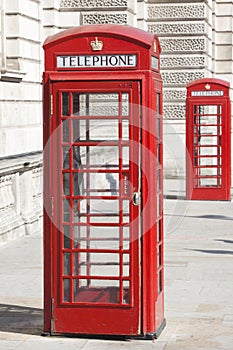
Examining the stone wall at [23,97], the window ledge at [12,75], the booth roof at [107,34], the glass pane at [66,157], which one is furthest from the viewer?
the window ledge at [12,75]

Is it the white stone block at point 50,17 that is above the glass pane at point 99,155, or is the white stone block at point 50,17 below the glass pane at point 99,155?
above

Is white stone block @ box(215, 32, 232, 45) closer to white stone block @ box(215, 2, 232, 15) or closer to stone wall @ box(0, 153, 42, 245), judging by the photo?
white stone block @ box(215, 2, 232, 15)

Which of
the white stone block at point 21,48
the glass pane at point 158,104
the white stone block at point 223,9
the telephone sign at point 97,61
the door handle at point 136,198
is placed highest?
the white stone block at point 223,9

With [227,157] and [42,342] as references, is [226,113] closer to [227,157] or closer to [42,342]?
[227,157]

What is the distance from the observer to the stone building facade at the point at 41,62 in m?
15.0

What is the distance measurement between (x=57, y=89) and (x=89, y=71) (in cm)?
29

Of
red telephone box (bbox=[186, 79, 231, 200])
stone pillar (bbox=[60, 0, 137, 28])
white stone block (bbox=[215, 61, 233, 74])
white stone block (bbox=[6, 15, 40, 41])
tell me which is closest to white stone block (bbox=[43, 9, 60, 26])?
stone pillar (bbox=[60, 0, 137, 28])

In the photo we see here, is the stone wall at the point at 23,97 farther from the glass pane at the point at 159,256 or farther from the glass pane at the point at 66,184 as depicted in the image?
the glass pane at the point at 66,184

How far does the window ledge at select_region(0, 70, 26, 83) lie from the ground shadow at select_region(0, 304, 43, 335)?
26.8 ft

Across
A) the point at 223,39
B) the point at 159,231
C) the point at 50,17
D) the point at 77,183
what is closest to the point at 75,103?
the point at 77,183

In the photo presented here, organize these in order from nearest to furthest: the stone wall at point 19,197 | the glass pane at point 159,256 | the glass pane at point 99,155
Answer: the glass pane at point 99,155
the glass pane at point 159,256
the stone wall at point 19,197

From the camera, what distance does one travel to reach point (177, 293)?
34.9ft

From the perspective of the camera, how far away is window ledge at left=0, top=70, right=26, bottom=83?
17.5 metres

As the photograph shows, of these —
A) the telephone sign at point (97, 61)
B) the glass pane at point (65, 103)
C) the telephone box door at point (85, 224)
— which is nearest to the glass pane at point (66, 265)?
the telephone box door at point (85, 224)
